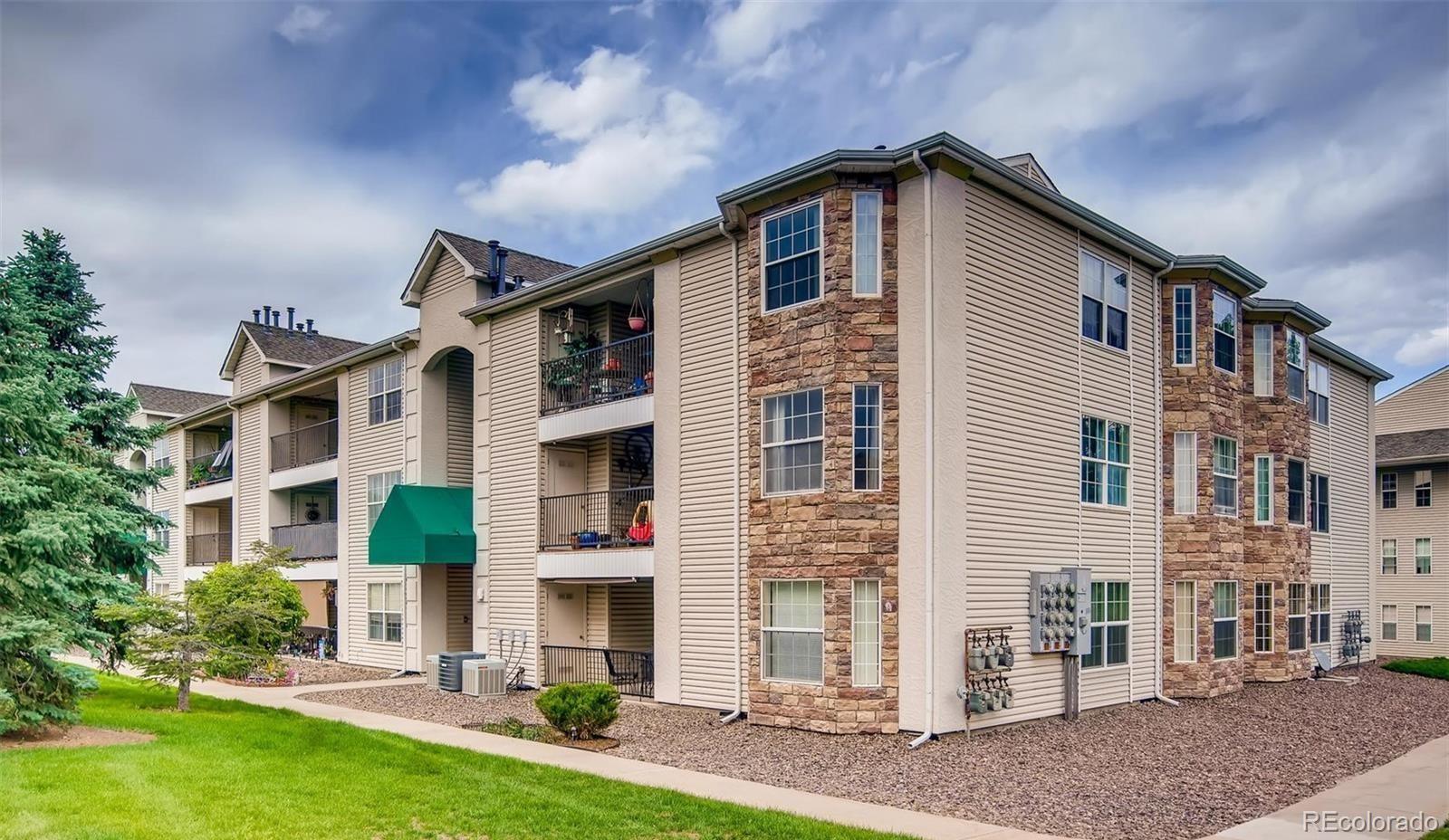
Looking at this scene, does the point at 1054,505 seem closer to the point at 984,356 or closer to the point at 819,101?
the point at 984,356

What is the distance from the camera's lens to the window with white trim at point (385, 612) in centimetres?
2545

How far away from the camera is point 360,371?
2775cm

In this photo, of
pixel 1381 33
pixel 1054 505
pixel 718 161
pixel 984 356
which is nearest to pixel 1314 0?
pixel 1381 33

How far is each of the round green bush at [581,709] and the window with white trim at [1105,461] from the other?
8995mm

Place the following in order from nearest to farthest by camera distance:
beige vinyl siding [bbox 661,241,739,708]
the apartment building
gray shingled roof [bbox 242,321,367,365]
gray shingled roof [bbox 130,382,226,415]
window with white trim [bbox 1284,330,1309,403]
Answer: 1. the apartment building
2. beige vinyl siding [bbox 661,241,739,708]
3. window with white trim [bbox 1284,330,1309,403]
4. gray shingled roof [bbox 242,321,367,365]
5. gray shingled roof [bbox 130,382,226,415]

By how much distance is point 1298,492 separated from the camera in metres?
24.0

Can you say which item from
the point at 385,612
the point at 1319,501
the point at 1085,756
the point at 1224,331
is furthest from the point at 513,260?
the point at 1319,501

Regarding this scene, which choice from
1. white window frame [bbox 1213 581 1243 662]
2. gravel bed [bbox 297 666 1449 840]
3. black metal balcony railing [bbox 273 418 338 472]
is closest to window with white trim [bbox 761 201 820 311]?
gravel bed [bbox 297 666 1449 840]

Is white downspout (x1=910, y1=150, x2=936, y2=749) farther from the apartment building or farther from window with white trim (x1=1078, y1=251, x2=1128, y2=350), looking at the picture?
window with white trim (x1=1078, y1=251, x2=1128, y2=350)

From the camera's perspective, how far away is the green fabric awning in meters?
21.8

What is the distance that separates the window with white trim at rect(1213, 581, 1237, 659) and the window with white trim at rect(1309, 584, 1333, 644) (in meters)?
5.96

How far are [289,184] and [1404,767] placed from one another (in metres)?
18.2

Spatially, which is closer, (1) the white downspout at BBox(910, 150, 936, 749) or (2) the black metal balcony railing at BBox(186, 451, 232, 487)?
(1) the white downspout at BBox(910, 150, 936, 749)

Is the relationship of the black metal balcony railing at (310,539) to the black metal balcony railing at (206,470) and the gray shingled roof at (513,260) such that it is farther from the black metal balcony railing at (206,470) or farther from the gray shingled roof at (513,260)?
the gray shingled roof at (513,260)
